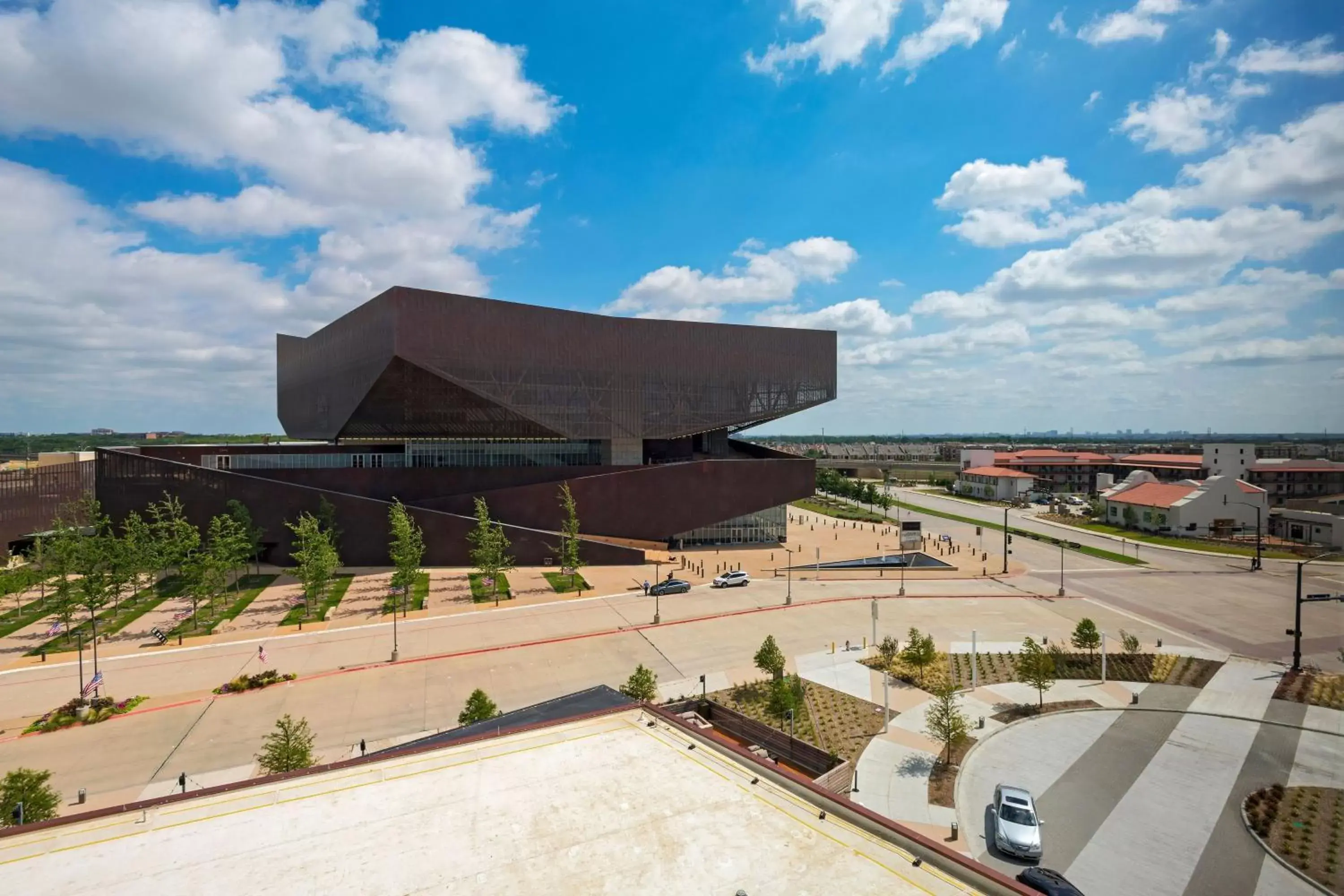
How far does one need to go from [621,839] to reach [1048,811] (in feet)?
44.1

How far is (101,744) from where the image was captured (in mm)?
19938

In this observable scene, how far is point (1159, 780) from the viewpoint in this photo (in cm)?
1791

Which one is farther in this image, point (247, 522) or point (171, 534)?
point (171, 534)

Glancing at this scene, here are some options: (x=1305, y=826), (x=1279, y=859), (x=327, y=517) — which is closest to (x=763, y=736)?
(x=1279, y=859)

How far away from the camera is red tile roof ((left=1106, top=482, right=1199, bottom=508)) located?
216 feet

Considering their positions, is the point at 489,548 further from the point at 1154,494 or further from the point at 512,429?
the point at 1154,494

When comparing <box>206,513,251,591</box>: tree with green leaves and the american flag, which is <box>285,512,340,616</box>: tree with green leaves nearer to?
<box>206,513,251,591</box>: tree with green leaves

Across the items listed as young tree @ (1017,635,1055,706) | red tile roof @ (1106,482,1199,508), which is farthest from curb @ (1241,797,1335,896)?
red tile roof @ (1106,482,1199,508)

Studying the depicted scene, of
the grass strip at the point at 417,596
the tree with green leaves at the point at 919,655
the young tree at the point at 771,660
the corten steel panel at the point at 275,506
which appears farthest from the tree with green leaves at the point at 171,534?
the tree with green leaves at the point at 919,655

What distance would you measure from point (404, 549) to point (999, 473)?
9352 cm

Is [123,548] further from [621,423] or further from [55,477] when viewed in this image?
[621,423]

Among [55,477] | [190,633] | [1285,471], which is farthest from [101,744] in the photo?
[1285,471]

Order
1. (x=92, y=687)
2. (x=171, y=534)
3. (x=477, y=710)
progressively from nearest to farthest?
(x=477, y=710), (x=92, y=687), (x=171, y=534)

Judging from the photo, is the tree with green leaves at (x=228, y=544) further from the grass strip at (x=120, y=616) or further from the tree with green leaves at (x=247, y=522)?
the grass strip at (x=120, y=616)
